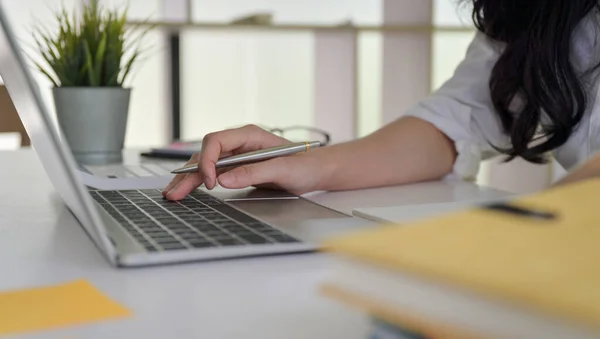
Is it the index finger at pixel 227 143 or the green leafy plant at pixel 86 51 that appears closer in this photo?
the index finger at pixel 227 143

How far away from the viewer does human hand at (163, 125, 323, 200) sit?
0.81 metres

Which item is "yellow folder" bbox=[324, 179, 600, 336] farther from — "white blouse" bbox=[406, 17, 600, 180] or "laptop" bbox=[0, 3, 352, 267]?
"white blouse" bbox=[406, 17, 600, 180]

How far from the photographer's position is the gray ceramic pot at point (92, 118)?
48.8 inches

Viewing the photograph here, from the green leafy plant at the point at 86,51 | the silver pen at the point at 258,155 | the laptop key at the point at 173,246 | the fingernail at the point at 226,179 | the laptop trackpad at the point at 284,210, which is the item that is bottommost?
the laptop trackpad at the point at 284,210

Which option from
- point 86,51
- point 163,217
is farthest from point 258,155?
point 86,51

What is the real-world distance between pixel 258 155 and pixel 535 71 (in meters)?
0.42

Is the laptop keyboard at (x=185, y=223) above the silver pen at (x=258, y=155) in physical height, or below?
below

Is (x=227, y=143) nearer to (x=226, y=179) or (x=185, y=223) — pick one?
(x=226, y=179)

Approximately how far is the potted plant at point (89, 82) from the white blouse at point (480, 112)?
1.61ft

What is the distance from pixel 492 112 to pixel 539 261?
937 mm

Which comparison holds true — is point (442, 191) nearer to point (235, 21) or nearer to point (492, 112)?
point (492, 112)

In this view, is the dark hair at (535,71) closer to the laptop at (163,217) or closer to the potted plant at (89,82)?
the laptop at (163,217)

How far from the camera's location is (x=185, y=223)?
2.10 ft

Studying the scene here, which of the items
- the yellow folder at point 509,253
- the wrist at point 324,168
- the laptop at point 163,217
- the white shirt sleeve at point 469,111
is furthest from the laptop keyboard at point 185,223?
the white shirt sleeve at point 469,111
